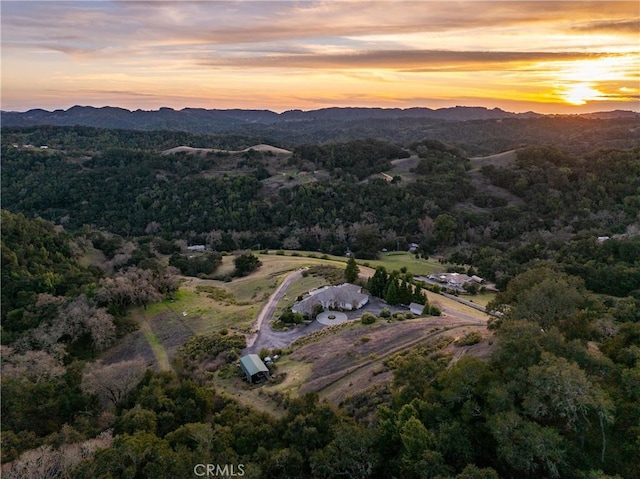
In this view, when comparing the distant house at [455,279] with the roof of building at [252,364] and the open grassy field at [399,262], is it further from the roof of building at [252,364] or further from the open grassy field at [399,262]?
the roof of building at [252,364]

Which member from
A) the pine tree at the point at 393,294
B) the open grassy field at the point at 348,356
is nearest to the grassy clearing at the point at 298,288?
the open grassy field at the point at 348,356

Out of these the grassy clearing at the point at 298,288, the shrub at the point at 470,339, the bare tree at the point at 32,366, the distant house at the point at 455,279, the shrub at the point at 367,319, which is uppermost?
the shrub at the point at 470,339

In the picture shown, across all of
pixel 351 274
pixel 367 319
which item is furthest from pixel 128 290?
pixel 367 319

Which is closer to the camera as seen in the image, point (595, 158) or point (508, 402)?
point (508, 402)

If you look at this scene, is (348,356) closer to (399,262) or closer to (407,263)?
(407,263)

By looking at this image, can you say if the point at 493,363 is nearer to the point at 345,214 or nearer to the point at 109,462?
the point at 109,462

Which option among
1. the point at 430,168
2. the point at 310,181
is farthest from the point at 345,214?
the point at 430,168

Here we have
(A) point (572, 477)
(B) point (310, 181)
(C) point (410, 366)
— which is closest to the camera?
(A) point (572, 477)
